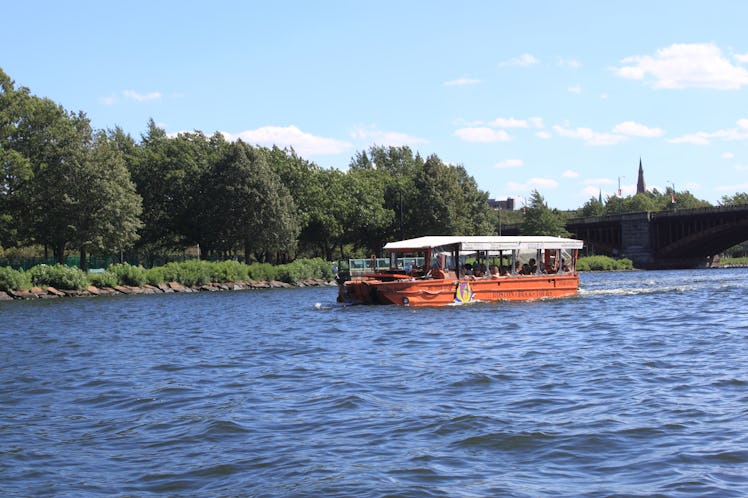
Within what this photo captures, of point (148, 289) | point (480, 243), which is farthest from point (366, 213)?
point (480, 243)

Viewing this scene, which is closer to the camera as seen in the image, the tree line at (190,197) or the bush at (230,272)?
the tree line at (190,197)

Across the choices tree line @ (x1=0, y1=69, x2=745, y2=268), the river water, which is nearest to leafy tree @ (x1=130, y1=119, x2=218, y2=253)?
tree line @ (x1=0, y1=69, x2=745, y2=268)

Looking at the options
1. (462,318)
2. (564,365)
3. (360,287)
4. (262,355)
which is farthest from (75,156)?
(564,365)

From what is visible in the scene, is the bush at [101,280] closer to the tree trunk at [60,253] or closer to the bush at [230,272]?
the tree trunk at [60,253]

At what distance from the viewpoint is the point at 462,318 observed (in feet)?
96.9

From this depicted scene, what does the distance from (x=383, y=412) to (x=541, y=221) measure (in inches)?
3698

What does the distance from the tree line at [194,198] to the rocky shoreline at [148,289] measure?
4626 millimetres

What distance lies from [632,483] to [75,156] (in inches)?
2171

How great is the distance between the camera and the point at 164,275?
193 feet

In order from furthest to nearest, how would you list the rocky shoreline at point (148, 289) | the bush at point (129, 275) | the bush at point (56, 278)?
the bush at point (129, 275)
the bush at point (56, 278)
the rocky shoreline at point (148, 289)

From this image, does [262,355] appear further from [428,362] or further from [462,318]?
[462,318]

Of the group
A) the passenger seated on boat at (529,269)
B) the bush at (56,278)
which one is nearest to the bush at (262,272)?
the bush at (56,278)

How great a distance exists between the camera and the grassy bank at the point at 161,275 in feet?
170

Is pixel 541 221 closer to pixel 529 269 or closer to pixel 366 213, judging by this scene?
pixel 366 213
